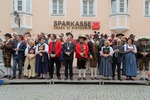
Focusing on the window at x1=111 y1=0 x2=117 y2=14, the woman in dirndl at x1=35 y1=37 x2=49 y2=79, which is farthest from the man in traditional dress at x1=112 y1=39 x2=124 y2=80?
the window at x1=111 y1=0 x2=117 y2=14

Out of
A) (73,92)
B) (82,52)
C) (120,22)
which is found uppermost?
(120,22)

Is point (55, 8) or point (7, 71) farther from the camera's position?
point (55, 8)

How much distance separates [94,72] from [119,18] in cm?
978

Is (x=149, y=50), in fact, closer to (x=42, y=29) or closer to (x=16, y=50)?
(x=16, y=50)

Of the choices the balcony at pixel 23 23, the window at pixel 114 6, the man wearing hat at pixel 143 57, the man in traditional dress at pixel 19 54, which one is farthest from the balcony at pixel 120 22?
the man in traditional dress at pixel 19 54

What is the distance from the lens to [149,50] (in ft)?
44.9

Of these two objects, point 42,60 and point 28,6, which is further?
point 28,6

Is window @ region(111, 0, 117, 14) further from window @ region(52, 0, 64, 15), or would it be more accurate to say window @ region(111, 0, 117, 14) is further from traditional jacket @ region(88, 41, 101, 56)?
traditional jacket @ region(88, 41, 101, 56)

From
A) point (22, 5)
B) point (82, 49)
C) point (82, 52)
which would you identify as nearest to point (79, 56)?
point (82, 52)

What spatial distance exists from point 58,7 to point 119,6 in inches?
178

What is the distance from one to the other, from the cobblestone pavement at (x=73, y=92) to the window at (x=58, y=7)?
11.7m

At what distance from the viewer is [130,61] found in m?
13.4

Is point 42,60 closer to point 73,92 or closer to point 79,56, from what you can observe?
point 79,56

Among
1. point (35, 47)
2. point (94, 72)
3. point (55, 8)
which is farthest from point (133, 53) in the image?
point (55, 8)
